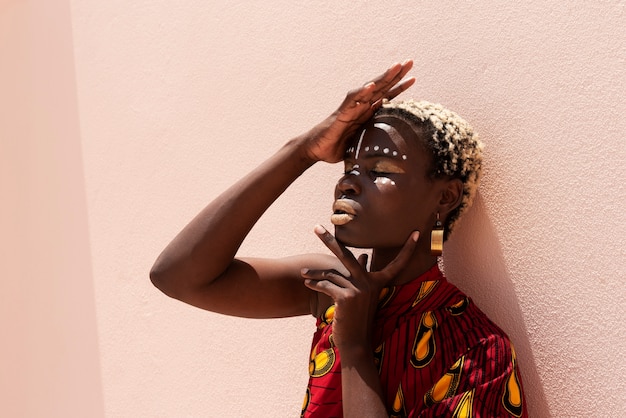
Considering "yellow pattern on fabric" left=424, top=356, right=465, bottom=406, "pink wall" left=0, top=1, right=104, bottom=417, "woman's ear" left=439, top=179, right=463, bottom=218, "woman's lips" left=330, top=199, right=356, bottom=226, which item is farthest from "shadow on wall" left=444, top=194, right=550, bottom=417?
"pink wall" left=0, top=1, right=104, bottom=417

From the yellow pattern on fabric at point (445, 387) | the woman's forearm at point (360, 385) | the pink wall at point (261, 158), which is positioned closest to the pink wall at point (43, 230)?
the pink wall at point (261, 158)

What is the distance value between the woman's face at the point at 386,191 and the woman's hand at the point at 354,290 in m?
0.03

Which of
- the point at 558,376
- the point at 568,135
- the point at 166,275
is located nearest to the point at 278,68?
the point at 166,275

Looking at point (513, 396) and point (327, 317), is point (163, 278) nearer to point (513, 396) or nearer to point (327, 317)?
point (327, 317)

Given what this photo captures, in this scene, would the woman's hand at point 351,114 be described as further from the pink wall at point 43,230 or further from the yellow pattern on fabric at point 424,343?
the pink wall at point 43,230

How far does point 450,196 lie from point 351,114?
25 centimetres

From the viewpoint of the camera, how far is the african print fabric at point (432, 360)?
167 centimetres

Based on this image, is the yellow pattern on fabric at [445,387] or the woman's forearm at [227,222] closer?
the yellow pattern on fabric at [445,387]

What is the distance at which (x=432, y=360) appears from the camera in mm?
1729

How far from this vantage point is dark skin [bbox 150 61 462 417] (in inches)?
68.4

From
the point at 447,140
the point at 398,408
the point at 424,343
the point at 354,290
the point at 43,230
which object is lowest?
the point at 398,408

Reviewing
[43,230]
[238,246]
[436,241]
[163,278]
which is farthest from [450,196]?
[43,230]

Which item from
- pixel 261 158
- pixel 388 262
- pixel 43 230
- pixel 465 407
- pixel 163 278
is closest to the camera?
pixel 465 407

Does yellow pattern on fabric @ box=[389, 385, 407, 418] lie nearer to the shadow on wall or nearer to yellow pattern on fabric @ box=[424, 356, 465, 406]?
yellow pattern on fabric @ box=[424, 356, 465, 406]
